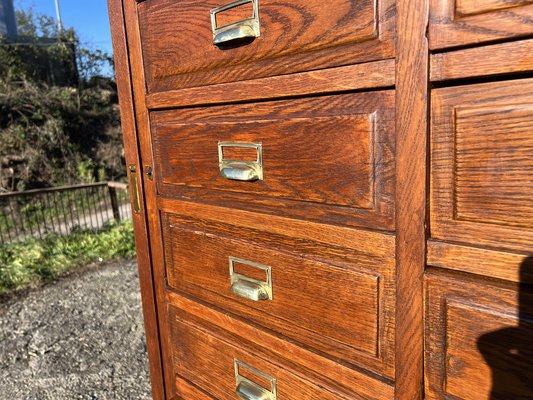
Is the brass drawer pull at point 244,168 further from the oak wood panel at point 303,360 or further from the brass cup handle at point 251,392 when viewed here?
the brass cup handle at point 251,392

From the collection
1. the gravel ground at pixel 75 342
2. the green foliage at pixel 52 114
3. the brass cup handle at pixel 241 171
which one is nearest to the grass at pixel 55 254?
the gravel ground at pixel 75 342

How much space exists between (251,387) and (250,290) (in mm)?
259

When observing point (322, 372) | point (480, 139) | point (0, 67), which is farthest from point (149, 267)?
point (0, 67)

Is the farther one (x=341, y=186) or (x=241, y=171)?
(x=241, y=171)

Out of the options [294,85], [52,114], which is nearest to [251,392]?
[294,85]

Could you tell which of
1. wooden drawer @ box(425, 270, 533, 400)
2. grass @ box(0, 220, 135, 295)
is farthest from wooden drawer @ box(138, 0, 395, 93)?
grass @ box(0, 220, 135, 295)

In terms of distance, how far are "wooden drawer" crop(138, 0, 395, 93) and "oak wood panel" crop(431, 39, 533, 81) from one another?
0.09 m

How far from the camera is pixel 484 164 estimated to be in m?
0.62

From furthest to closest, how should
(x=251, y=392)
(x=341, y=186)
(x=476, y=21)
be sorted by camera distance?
1. (x=251, y=392)
2. (x=341, y=186)
3. (x=476, y=21)

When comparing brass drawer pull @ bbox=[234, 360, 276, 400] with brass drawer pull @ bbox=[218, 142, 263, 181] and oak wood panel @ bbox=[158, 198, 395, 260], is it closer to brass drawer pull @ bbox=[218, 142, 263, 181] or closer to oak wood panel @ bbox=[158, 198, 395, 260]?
oak wood panel @ bbox=[158, 198, 395, 260]

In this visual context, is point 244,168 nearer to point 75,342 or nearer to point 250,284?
point 250,284

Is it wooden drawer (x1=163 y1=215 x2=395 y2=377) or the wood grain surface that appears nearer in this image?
wooden drawer (x1=163 y1=215 x2=395 y2=377)

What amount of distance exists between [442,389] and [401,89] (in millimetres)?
484

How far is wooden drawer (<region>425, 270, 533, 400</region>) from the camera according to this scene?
0.61m
